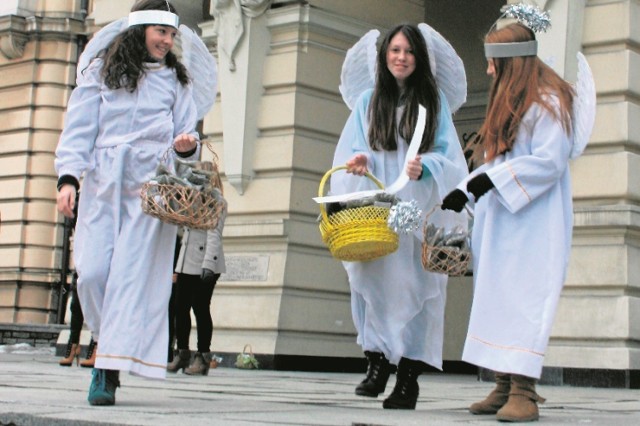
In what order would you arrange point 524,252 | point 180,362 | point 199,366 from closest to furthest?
point 524,252 → point 199,366 → point 180,362

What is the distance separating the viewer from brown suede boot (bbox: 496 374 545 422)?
18.6 feet

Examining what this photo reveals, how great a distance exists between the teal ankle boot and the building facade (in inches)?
224

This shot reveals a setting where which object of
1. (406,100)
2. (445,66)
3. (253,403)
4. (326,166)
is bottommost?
(253,403)

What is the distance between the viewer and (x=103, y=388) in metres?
6.04

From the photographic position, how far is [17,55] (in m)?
26.4

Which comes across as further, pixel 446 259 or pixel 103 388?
pixel 446 259

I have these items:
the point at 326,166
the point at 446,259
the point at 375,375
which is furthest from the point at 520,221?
the point at 326,166

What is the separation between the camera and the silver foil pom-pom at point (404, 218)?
629 centimetres

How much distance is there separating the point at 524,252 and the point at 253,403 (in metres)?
1.73

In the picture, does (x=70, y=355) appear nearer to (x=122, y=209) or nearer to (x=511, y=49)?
(x=122, y=209)

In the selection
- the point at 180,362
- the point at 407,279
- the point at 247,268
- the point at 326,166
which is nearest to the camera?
the point at 407,279

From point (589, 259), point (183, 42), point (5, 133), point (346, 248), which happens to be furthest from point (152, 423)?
point (5, 133)

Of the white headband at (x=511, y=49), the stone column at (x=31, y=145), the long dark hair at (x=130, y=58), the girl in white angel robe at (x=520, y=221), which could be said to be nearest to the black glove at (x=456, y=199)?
the girl in white angel robe at (x=520, y=221)

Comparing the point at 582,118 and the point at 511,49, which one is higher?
the point at 511,49
